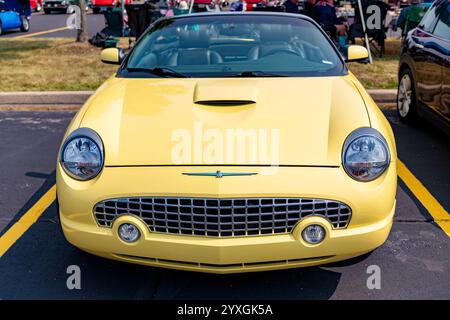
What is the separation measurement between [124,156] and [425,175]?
317cm

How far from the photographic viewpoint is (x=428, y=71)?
5.75 metres

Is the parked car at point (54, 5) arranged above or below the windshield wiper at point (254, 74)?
below

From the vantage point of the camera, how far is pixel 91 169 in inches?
115

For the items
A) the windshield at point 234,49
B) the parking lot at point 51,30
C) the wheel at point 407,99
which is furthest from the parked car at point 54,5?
the windshield at point 234,49

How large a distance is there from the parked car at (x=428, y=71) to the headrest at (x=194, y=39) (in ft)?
7.73

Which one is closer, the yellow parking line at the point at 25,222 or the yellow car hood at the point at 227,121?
the yellow car hood at the point at 227,121

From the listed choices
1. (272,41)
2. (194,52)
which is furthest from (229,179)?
(272,41)

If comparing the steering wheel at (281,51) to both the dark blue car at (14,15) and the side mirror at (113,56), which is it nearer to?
the side mirror at (113,56)

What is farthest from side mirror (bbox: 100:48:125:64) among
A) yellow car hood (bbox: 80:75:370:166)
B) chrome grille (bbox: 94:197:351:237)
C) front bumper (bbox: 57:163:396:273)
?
chrome grille (bbox: 94:197:351:237)

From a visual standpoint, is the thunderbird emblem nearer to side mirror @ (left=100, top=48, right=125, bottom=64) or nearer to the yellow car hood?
the yellow car hood

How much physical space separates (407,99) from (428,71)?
880 mm

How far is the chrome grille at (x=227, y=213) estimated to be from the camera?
107 inches
